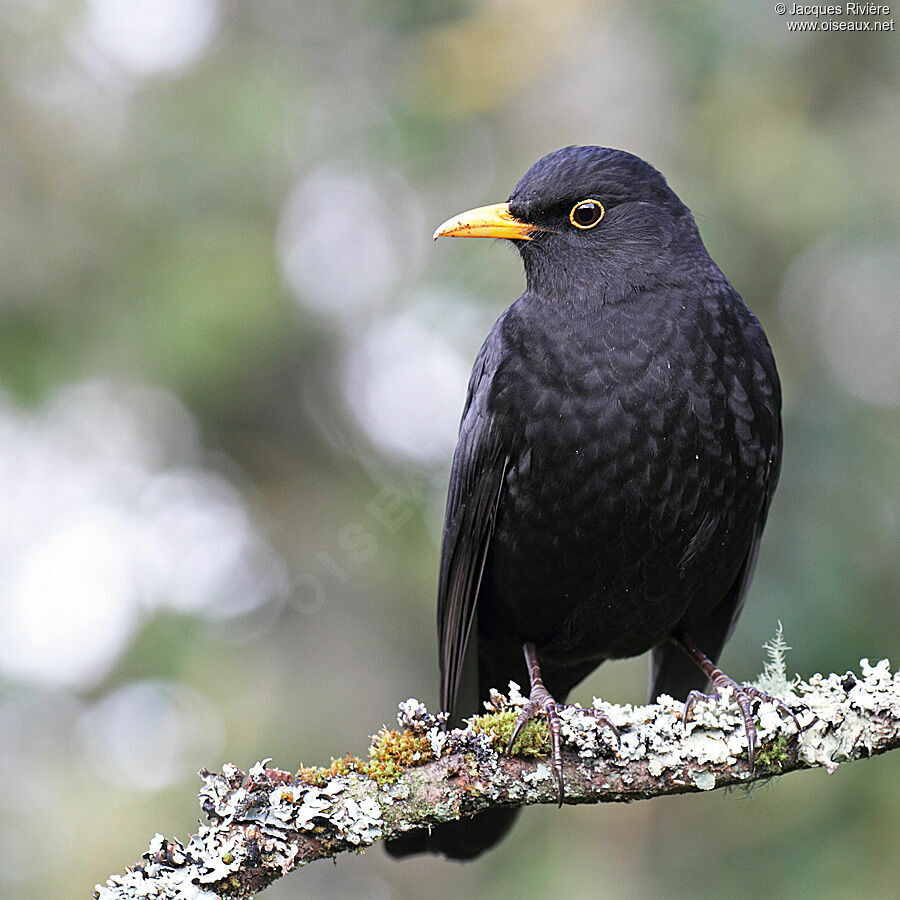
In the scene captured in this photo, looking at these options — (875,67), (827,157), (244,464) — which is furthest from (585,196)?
(244,464)

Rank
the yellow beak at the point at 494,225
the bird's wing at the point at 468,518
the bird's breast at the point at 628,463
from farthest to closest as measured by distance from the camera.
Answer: the yellow beak at the point at 494,225
the bird's wing at the point at 468,518
the bird's breast at the point at 628,463

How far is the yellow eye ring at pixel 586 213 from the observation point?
3.38 m

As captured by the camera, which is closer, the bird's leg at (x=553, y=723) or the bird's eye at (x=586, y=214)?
the bird's leg at (x=553, y=723)

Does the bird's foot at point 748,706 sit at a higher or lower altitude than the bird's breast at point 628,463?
lower

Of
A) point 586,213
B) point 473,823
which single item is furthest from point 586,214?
point 473,823

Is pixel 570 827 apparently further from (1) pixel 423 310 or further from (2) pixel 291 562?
(1) pixel 423 310

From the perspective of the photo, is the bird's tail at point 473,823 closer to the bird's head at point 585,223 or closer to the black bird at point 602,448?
the black bird at point 602,448

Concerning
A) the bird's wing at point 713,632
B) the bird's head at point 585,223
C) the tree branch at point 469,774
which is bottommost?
the tree branch at point 469,774

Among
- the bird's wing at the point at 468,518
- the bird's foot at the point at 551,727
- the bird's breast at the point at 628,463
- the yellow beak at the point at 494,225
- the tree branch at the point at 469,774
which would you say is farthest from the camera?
the yellow beak at the point at 494,225

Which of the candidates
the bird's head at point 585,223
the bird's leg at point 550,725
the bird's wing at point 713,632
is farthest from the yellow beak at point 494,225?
the bird's leg at point 550,725

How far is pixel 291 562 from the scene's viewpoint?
645 centimetres

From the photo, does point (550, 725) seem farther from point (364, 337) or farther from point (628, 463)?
point (364, 337)

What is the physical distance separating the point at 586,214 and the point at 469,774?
178cm

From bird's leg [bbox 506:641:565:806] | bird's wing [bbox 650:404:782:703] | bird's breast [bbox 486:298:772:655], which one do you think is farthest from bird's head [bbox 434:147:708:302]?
bird's leg [bbox 506:641:565:806]
